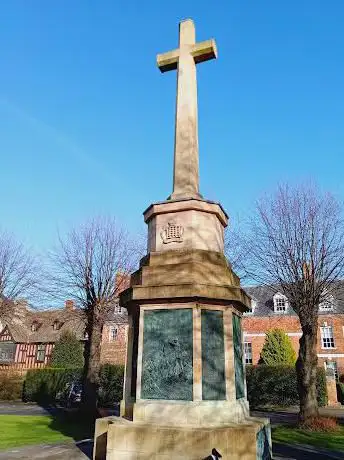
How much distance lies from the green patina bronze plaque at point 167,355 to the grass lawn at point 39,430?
4910 millimetres

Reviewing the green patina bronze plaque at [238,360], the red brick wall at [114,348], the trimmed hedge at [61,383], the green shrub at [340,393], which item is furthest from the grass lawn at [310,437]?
the red brick wall at [114,348]

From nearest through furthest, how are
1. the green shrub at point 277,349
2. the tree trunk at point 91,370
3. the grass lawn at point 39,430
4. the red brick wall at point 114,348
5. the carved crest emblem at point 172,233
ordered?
1. the carved crest emblem at point 172,233
2. the grass lawn at point 39,430
3. the tree trunk at point 91,370
4. the green shrub at point 277,349
5. the red brick wall at point 114,348

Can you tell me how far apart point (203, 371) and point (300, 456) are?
4314 millimetres

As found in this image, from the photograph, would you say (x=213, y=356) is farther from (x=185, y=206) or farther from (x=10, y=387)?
(x=10, y=387)

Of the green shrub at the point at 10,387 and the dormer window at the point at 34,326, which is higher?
the dormer window at the point at 34,326

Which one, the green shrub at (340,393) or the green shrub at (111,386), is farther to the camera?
the green shrub at (111,386)

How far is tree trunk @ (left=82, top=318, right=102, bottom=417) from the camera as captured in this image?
51.6 ft

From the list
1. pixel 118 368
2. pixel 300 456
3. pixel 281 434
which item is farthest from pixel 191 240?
pixel 118 368

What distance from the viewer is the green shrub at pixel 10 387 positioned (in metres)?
27.8

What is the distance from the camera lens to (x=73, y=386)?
2348 cm

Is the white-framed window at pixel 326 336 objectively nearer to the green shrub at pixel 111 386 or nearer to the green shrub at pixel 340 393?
the green shrub at pixel 340 393

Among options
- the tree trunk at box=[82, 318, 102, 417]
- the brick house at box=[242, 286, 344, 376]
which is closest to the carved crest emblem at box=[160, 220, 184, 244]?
the tree trunk at box=[82, 318, 102, 417]

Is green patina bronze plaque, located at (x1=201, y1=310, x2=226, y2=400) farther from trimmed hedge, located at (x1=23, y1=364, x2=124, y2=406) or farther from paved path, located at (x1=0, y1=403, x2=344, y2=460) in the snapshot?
trimmed hedge, located at (x1=23, y1=364, x2=124, y2=406)

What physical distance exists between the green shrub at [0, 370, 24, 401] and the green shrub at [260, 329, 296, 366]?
19.2m
